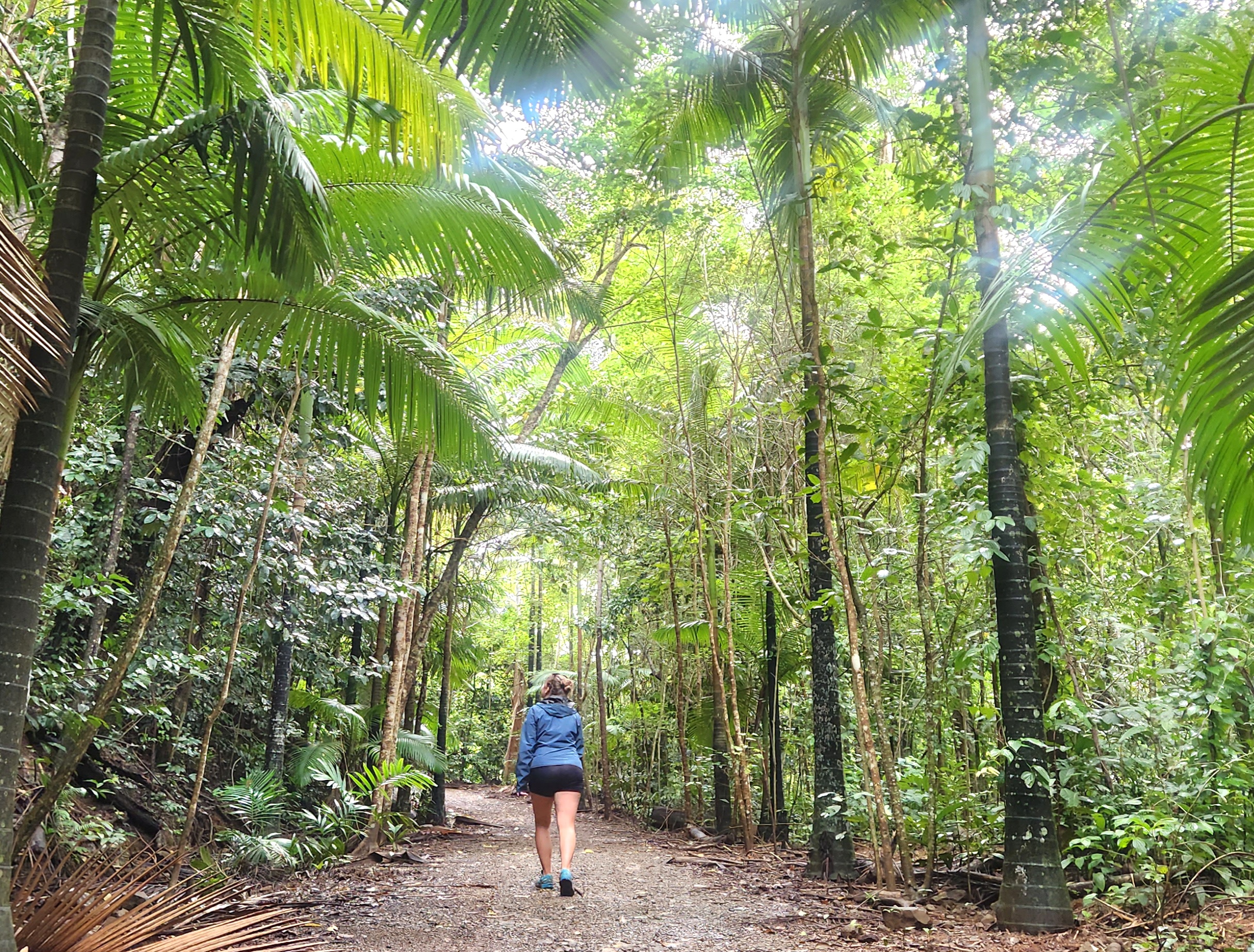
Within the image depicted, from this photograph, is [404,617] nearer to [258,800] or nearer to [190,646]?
[190,646]

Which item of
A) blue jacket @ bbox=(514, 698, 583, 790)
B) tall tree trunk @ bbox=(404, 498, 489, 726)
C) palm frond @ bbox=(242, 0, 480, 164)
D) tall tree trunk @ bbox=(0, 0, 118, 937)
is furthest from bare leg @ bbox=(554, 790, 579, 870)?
tall tree trunk @ bbox=(404, 498, 489, 726)

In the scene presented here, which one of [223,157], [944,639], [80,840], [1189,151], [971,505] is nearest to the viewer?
[1189,151]

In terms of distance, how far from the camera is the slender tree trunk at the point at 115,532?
6.49 meters

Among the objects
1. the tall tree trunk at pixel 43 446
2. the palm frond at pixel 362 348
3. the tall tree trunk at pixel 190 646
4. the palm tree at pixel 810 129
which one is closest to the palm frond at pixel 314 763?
the tall tree trunk at pixel 190 646

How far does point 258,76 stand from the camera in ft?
11.9

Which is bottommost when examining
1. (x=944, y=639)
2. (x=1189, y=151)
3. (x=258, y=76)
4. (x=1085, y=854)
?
(x=1085, y=854)

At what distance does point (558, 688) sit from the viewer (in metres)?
6.25

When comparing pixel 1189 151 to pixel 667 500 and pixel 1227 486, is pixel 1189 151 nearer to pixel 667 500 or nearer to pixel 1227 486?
pixel 1227 486

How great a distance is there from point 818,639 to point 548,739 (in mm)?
2352

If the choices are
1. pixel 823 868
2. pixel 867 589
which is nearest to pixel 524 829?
pixel 823 868

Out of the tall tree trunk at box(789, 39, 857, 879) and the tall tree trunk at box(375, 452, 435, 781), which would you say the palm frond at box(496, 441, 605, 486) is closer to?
the tall tree trunk at box(375, 452, 435, 781)

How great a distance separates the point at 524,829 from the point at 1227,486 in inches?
462

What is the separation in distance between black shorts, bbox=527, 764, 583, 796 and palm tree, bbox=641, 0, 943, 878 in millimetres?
1900

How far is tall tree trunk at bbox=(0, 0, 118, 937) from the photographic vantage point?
239 cm
